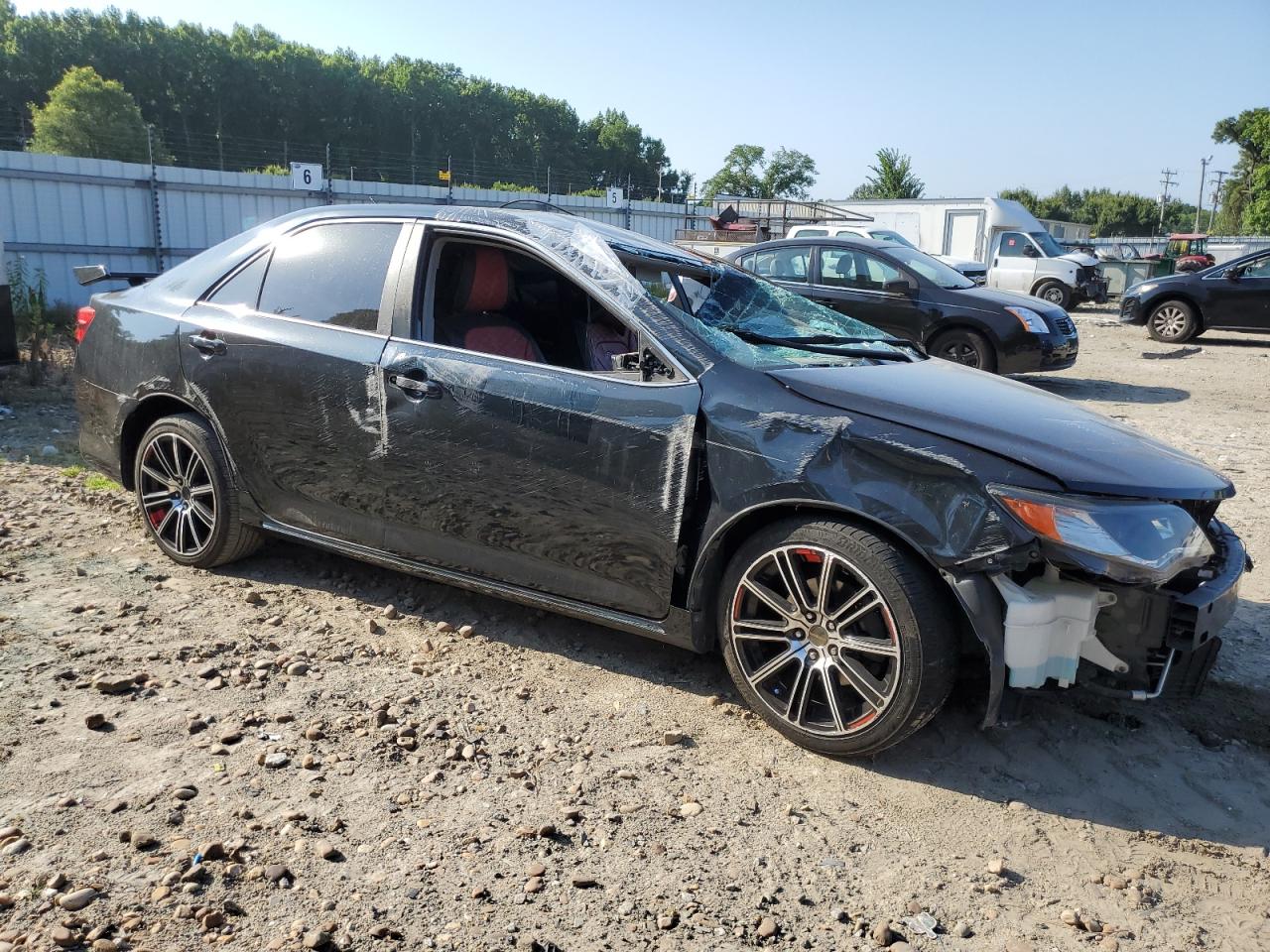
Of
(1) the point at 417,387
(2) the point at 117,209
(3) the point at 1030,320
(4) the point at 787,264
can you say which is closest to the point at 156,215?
(2) the point at 117,209

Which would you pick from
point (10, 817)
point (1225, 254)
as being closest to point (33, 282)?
point (10, 817)

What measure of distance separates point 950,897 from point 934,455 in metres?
1.26

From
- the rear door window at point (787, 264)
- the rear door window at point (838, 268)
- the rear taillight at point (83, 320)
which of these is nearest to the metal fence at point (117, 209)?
the rear door window at point (787, 264)

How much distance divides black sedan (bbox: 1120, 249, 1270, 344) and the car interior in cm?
1506

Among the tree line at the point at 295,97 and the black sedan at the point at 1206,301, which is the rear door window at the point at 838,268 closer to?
the black sedan at the point at 1206,301

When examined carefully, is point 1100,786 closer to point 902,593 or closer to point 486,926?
point 902,593

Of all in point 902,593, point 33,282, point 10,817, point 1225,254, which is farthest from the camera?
point 1225,254

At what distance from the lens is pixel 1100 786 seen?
326cm

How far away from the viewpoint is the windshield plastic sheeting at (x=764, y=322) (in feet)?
12.0

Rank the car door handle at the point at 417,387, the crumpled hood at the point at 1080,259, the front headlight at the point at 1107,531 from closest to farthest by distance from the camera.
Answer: the front headlight at the point at 1107,531, the car door handle at the point at 417,387, the crumpled hood at the point at 1080,259

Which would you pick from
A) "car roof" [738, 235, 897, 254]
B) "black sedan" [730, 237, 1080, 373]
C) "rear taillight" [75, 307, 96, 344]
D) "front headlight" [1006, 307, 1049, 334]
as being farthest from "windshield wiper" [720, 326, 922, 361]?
"car roof" [738, 235, 897, 254]

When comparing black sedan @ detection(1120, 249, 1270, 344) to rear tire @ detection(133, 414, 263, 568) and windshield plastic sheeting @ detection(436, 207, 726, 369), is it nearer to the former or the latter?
windshield plastic sheeting @ detection(436, 207, 726, 369)

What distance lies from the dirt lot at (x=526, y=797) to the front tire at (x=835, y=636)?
180 millimetres

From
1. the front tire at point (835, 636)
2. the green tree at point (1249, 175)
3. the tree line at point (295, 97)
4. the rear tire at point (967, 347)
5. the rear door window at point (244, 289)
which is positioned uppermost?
the tree line at point (295, 97)
